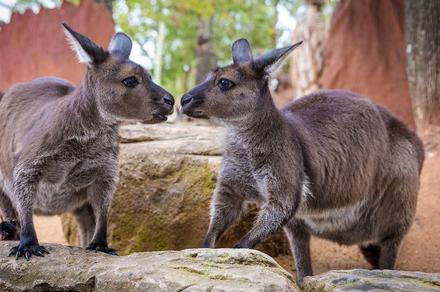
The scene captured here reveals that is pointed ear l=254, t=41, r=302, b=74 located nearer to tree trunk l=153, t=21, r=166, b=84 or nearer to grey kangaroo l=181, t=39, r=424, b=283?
grey kangaroo l=181, t=39, r=424, b=283

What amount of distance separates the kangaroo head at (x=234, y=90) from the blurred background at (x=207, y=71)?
54.9 inches

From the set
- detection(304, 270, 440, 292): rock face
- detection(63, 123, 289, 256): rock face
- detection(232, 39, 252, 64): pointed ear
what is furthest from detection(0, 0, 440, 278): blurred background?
detection(304, 270, 440, 292): rock face

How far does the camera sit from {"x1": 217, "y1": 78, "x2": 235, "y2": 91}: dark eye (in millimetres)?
6004

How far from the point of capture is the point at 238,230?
743cm

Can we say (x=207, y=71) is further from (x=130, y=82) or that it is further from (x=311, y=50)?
(x=130, y=82)

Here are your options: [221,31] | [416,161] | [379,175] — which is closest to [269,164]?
[379,175]

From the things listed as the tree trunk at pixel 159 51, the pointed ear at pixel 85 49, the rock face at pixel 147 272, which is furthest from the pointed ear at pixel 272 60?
the tree trunk at pixel 159 51

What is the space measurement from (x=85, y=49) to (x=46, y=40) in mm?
12211

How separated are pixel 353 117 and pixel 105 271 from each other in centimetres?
310

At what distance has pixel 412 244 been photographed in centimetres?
829

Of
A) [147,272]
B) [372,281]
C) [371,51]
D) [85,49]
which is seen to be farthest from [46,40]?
[372,281]

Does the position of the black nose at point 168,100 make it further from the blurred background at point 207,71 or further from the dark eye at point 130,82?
the blurred background at point 207,71

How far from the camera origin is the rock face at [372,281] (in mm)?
4473

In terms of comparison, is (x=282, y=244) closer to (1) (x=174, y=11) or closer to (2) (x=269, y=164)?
(2) (x=269, y=164)
